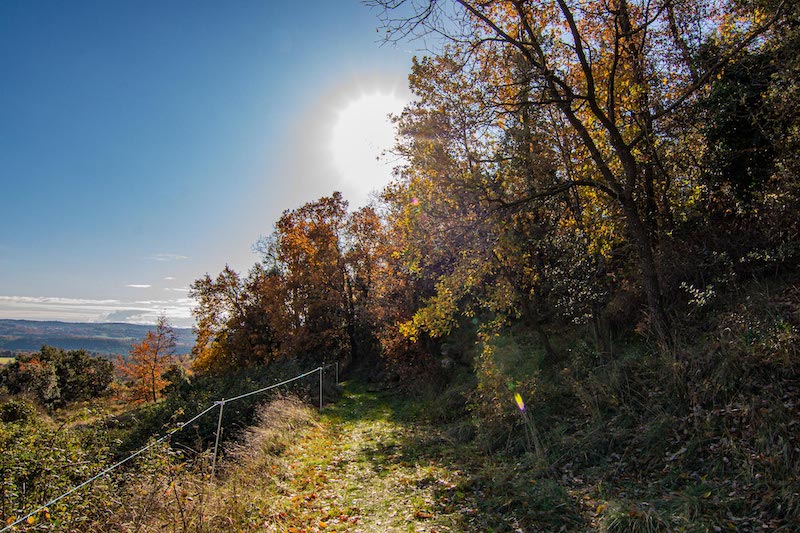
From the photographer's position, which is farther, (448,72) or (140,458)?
(448,72)

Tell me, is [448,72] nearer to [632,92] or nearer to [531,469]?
[632,92]

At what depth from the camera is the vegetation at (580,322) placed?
4.94 metres

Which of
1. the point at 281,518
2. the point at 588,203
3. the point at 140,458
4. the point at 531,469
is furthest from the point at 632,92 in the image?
the point at 140,458

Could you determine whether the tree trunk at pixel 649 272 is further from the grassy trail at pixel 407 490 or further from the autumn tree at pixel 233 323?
the autumn tree at pixel 233 323

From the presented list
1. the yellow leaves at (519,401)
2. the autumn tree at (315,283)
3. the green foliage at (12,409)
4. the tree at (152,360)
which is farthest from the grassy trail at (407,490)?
the tree at (152,360)

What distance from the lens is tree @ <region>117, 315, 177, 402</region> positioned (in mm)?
36938

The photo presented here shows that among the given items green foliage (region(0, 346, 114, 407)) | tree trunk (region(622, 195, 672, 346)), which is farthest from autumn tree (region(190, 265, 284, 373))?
tree trunk (region(622, 195, 672, 346))

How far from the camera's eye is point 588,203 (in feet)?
31.0

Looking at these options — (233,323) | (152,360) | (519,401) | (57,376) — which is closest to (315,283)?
(233,323)

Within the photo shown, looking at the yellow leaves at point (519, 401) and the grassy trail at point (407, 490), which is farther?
the yellow leaves at point (519, 401)

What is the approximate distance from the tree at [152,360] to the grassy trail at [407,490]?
115 ft

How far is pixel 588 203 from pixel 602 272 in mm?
2207

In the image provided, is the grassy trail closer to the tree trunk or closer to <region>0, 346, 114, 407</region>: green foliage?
the tree trunk

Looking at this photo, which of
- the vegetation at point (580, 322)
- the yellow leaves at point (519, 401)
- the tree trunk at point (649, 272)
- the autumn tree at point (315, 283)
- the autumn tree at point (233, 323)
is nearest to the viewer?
the vegetation at point (580, 322)
